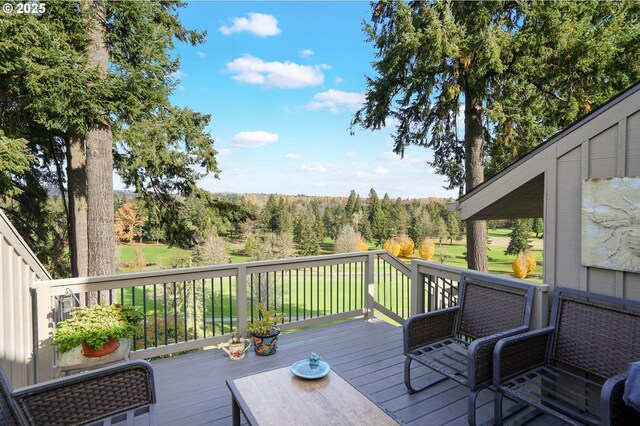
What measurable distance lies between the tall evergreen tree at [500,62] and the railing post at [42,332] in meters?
7.83

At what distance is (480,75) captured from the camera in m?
7.75

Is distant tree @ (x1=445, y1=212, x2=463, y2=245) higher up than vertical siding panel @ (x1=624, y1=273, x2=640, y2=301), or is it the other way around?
vertical siding panel @ (x1=624, y1=273, x2=640, y2=301)

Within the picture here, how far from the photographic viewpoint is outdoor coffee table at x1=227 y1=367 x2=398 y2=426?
1869 millimetres

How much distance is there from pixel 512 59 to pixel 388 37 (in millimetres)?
2950

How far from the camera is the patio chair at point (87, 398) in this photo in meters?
1.73

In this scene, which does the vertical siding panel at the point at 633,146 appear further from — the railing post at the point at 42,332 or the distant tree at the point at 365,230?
the distant tree at the point at 365,230

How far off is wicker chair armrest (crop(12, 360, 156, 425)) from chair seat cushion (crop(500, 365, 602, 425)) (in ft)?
7.95

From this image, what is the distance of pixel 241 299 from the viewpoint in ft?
13.3

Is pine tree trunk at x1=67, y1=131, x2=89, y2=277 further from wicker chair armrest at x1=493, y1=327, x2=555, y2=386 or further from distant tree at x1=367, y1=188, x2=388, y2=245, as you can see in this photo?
distant tree at x1=367, y1=188, x2=388, y2=245

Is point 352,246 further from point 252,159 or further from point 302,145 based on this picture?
point 252,159

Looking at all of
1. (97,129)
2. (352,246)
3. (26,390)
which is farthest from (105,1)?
(352,246)

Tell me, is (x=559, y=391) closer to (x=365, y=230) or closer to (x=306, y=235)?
(x=306, y=235)

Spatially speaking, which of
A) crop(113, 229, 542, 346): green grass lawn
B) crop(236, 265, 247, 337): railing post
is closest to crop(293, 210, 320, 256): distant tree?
crop(113, 229, 542, 346): green grass lawn

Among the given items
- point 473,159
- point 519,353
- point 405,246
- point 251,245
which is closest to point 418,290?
point 519,353
